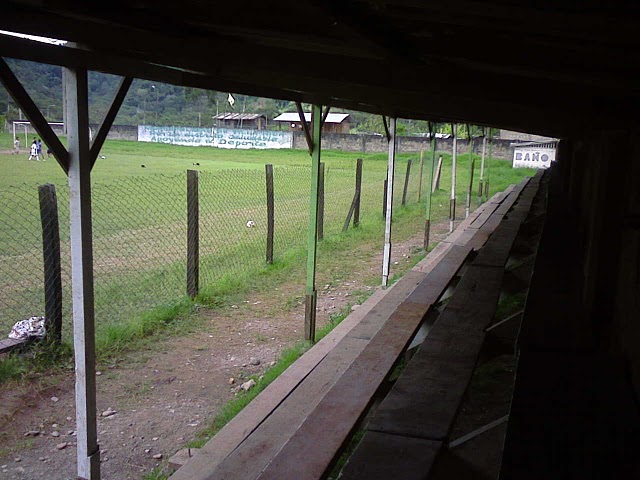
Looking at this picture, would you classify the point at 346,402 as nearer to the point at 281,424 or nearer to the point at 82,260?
the point at 281,424

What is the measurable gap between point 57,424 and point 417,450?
11.4ft

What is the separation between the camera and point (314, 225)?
6691 millimetres

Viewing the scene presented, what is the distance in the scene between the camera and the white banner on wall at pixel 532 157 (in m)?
34.6

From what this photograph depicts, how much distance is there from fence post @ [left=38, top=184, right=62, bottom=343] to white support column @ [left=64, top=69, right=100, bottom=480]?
8.21 feet

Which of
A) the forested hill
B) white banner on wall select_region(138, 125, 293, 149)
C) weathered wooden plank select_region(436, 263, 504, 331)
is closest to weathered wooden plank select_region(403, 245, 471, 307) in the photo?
weathered wooden plank select_region(436, 263, 504, 331)

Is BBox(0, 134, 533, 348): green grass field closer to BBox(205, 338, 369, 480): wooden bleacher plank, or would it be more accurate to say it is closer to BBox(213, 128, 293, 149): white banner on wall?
BBox(205, 338, 369, 480): wooden bleacher plank

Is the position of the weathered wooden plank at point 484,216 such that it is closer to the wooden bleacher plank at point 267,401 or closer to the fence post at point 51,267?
the wooden bleacher plank at point 267,401

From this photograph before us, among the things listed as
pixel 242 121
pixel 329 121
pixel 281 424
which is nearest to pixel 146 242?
pixel 281 424

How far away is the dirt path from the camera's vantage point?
4.33 metres

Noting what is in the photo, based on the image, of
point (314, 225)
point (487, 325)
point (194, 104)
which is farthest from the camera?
point (194, 104)

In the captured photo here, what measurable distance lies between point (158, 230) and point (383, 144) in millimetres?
29614

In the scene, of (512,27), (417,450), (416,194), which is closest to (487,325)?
(417,450)

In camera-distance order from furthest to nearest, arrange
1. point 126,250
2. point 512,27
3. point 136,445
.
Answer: point 126,250
point 136,445
point 512,27

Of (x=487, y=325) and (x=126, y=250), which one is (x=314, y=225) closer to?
(x=487, y=325)
